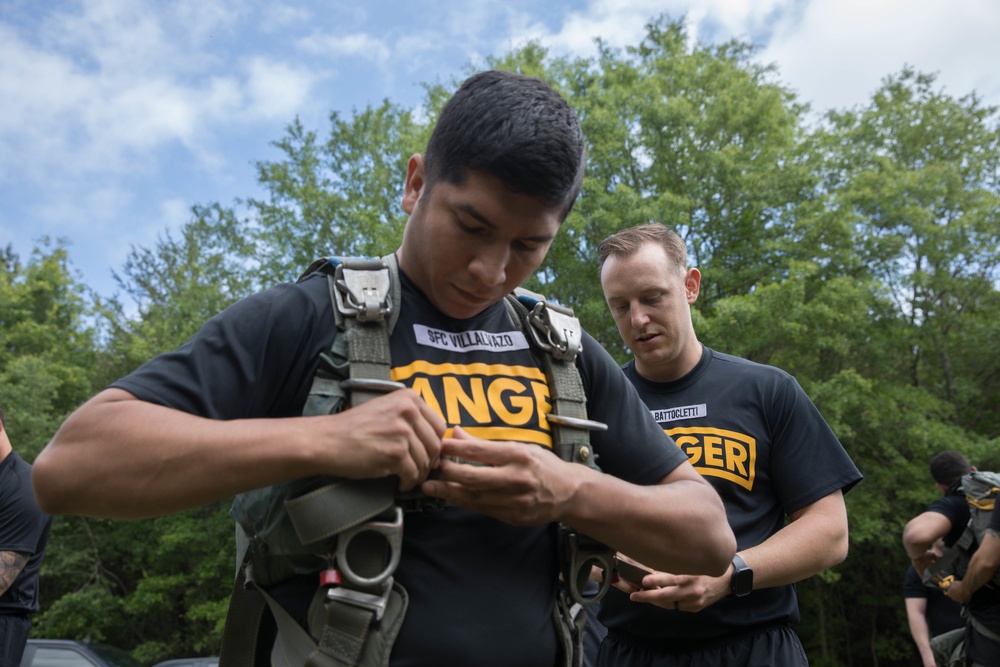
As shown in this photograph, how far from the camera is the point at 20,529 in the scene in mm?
5387

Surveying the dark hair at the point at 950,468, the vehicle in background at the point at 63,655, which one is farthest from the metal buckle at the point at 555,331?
the vehicle in background at the point at 63,655

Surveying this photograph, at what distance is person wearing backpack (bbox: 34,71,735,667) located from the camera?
161 centimetres

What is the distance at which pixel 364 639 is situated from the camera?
1.68 meters

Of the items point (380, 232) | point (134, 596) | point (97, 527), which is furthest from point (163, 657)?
point (380, 232)

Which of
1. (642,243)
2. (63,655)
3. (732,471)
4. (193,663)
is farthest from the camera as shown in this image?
A: (193,663)

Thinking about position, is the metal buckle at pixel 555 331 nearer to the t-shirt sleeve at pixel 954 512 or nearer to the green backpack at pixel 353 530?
the green backpack at pixel 353 530

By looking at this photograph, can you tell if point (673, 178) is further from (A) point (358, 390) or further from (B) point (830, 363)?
(A) point (358, 390)

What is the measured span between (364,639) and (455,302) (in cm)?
79

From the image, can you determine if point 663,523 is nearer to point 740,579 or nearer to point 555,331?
point 555,331

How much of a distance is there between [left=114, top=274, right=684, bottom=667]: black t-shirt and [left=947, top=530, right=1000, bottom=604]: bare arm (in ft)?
13.3

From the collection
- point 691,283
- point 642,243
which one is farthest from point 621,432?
point 691,283

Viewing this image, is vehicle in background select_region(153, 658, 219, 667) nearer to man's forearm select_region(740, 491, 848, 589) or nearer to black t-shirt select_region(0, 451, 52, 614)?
black t-shirt select_region(0, 451, 52, 614)

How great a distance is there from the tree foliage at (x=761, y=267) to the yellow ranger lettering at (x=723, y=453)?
44.5 ft

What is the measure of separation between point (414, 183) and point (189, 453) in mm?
892
